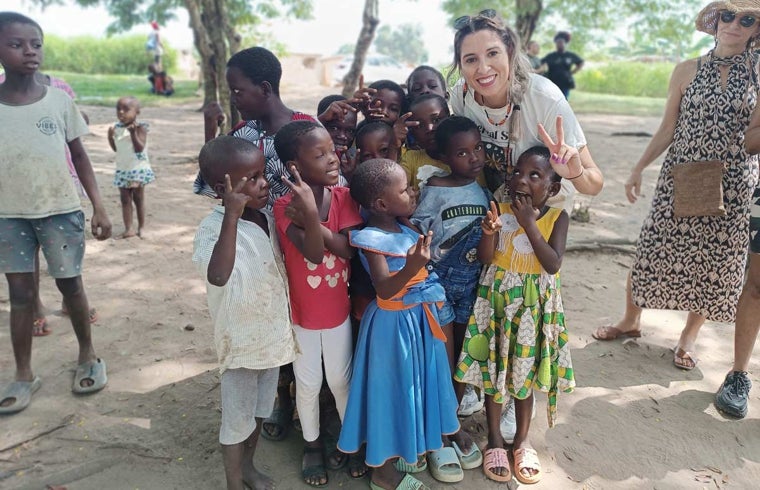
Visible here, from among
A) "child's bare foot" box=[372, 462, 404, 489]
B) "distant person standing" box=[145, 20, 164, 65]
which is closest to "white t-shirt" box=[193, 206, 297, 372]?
"child's bare foot" box=[372, 462, 404, 489]

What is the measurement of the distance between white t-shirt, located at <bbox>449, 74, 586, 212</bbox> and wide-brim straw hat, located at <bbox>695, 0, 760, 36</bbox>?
1.14 m

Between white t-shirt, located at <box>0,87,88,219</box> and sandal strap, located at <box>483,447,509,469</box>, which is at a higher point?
white t-shirt, located at <box>0,87,88,219</box>

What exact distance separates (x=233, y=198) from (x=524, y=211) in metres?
1.08

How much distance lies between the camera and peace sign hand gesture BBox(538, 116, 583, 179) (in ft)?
6.61

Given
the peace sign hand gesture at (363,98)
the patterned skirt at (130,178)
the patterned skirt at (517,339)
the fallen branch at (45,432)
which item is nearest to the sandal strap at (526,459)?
the patterned skirt at (517,339)

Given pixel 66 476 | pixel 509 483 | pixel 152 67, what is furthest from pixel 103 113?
pixel 509 483

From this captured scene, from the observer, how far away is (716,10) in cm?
270

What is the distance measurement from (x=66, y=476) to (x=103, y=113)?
37.5 feet

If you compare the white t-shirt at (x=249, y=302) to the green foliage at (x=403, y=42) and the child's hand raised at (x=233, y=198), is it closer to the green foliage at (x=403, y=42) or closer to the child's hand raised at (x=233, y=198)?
the child's hand raised at (x=233, y=198)

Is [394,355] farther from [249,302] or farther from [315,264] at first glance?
[249,302]

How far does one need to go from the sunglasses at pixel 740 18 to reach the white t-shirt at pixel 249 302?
251 cm

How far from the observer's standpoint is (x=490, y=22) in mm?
2195

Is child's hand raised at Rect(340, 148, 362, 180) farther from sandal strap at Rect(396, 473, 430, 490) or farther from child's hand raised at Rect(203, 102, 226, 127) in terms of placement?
sandal strap at Rect(396, 473, 430, 490)

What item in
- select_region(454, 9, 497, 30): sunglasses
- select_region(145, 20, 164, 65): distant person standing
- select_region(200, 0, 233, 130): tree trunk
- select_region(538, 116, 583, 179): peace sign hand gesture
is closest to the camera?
select_region(538, 116, 583, 179): peace sign hand gesture
